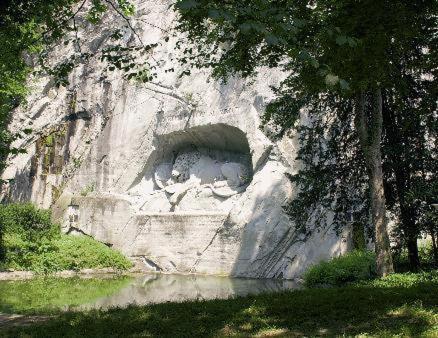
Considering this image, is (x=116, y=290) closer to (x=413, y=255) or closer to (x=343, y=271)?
(x=343, y=271)

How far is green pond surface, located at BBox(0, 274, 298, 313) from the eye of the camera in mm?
12000

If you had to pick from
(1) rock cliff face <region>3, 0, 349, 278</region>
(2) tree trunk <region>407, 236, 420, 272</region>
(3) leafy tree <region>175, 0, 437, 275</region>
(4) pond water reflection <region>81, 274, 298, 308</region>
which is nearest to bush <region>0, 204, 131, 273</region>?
(1) rock cliff face <region>3, 0, 349, 278</region>

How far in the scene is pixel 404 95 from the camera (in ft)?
46.3

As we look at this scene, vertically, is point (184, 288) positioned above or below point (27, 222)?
below

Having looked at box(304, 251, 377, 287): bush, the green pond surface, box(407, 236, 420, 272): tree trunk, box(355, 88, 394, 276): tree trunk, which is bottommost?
the green pond surface

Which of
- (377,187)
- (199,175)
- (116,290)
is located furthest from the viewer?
(199,175)

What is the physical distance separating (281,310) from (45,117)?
25184 millimetres

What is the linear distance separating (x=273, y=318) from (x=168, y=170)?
2048 cm

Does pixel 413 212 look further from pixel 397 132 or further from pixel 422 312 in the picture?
pixel 422 312

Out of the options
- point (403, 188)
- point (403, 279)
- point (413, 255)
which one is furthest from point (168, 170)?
point (403, 279)

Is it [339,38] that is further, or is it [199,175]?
[199,175]

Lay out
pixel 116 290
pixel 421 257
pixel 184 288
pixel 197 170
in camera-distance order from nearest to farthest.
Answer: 1. pixel 116 290
2. pixel 184 288
3. pixel 421 257
4. pixel 197 170

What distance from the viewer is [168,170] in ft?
87.8

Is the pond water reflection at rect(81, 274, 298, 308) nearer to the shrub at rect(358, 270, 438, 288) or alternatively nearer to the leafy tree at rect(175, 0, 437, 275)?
the shrub at rect(358, 270, 438, 288)
